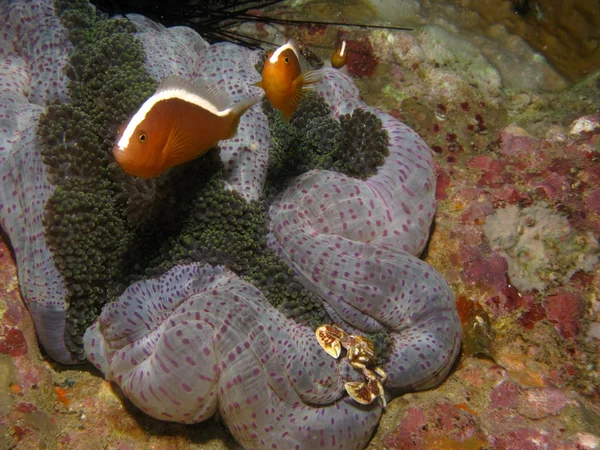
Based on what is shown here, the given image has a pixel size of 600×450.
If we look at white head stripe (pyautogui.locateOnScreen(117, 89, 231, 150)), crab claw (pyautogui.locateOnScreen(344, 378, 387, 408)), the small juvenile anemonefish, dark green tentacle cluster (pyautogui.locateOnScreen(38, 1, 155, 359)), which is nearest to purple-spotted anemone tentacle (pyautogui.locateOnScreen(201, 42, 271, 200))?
dark green tentacle cluster (pyautogui.locateOnScreen(38, 1, 155, 359))

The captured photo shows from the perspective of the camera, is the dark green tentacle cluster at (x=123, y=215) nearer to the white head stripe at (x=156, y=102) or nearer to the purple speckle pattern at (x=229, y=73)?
the purple speckle pattern at (x=229, y=73)

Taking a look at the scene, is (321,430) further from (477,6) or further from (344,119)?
(477,6)

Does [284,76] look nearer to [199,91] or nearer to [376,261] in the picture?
[199,91]

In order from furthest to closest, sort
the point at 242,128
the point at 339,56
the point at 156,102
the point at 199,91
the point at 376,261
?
1. the point at 339,56
2. the point at 242,128
3. the point at 376,261
4. the point at 199,91
5. the point at 156,102

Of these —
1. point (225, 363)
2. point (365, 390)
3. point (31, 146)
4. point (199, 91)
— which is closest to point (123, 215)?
point (31, 146)

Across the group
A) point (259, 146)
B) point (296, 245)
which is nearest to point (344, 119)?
point (259, 146)
